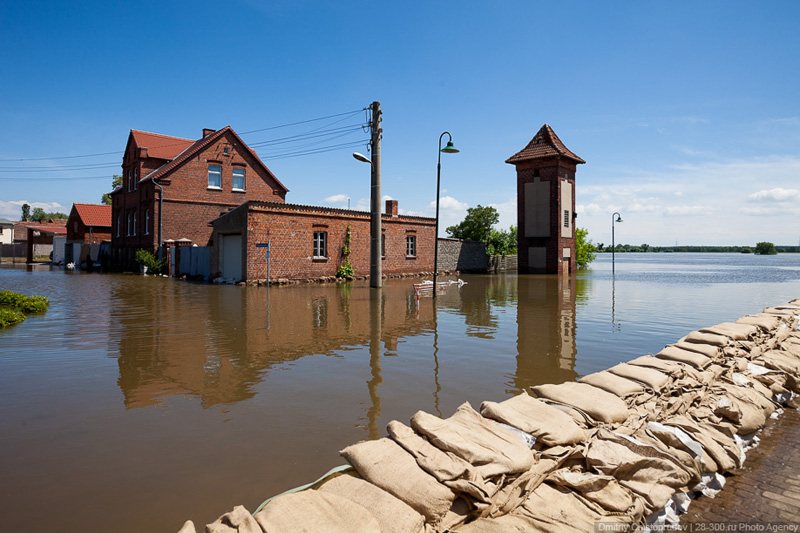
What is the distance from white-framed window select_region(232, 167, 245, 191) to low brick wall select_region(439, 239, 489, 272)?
13404 mm

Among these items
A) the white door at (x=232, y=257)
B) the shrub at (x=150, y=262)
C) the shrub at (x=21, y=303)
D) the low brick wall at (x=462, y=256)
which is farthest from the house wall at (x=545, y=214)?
the shrub at (x=21, y=303)

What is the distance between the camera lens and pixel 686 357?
17.7ft

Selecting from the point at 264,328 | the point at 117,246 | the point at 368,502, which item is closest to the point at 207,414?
the point at 368,502

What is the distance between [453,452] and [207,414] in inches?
110

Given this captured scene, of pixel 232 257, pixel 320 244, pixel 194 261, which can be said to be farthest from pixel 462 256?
pixel 194 261

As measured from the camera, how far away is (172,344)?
7777 mm

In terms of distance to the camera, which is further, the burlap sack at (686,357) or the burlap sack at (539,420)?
the burlap sack at (686,357)

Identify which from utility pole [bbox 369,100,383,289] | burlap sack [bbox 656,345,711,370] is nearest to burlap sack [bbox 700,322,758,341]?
burlap sack [bbox 656,345,711,370]

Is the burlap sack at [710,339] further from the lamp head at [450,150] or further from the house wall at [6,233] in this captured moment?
the house wall at [6,233]

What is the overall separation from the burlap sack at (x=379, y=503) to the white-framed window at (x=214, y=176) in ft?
93.6

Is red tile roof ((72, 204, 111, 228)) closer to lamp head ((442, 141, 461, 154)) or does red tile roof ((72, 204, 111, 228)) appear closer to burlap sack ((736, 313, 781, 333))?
lamp head ((442, 141, 461, 154))

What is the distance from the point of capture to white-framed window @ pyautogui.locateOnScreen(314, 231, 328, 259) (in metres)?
23.6

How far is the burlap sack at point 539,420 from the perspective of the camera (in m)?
3.18

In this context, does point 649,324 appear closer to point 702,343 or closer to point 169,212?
point 702,343
